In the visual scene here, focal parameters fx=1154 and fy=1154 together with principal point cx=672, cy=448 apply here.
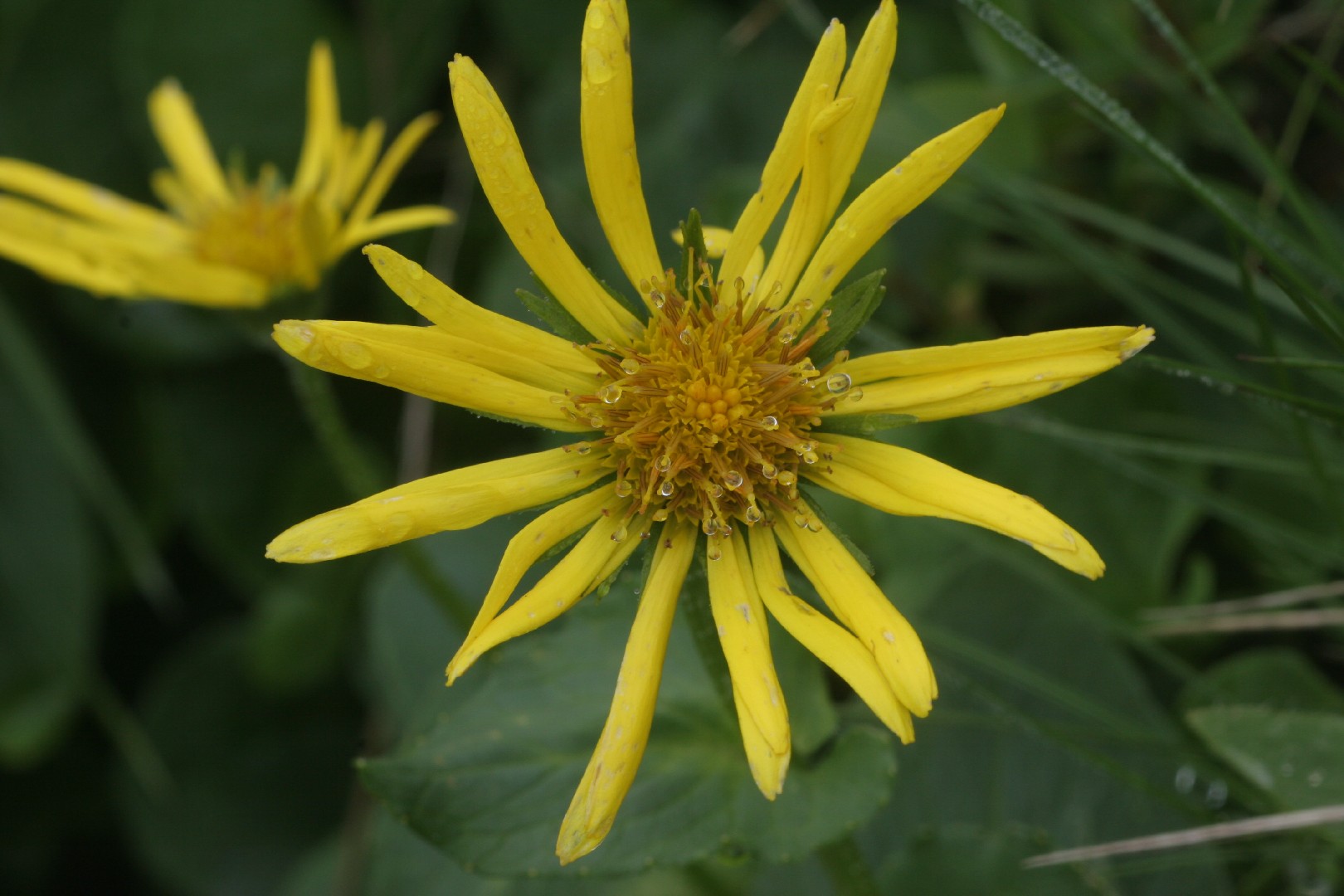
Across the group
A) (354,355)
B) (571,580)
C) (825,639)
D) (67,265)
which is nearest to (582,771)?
(571,580)

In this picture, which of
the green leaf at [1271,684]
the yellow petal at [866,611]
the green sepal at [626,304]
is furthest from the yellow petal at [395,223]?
the green leaf at [1271,684]

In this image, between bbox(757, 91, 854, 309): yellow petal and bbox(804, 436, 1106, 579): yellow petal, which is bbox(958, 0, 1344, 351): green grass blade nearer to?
bbox(757, 91, 854, 309): yellow petal

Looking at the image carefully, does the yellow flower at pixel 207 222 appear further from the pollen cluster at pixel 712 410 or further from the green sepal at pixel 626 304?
the pollen cluster at pixel 712 410

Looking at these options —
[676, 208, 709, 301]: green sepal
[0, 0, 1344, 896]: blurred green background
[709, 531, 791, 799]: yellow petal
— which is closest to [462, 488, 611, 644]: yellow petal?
[0, 0, 1344, 896]: blurred green background

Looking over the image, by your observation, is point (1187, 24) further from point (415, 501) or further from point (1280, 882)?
point (415, 501)

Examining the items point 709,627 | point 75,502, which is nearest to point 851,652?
point 709,627
